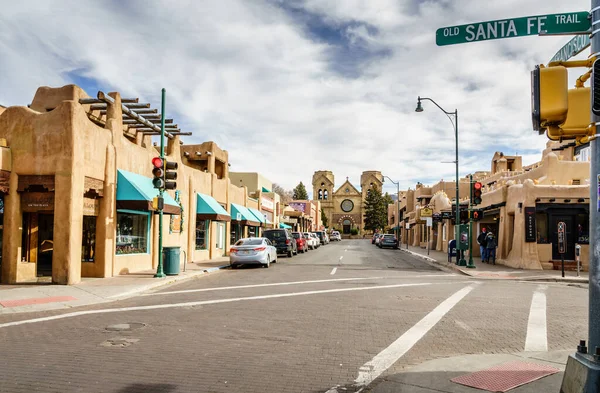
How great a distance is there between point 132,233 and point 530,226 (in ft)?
56.8

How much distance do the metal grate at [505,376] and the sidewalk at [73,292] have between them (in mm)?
8966

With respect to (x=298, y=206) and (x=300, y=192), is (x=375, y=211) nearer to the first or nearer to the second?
(x=300, y=192)

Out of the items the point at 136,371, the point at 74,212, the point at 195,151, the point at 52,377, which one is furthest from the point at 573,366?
the point at 195,151

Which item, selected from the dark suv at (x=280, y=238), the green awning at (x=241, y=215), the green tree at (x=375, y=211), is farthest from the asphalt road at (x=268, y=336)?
the green tree at (x=375, y=211)

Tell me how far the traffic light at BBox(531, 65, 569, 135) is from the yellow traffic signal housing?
3.2 inches

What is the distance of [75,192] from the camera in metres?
14.5

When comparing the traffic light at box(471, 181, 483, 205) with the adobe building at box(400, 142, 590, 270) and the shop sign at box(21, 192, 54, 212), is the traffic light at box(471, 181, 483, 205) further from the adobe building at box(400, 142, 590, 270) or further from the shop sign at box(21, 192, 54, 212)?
the shop sign at box(21, 192, 54, 212)

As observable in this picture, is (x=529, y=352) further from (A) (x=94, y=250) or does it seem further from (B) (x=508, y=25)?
(A) (x=94, y=250)

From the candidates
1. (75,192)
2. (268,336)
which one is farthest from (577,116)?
(75,192)

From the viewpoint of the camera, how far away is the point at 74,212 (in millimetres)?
14438

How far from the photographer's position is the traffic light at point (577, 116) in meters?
4.63

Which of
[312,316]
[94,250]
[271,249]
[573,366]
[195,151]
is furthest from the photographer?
[195,151]

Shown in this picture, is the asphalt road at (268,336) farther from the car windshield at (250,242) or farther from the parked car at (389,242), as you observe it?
the parked car at (389,242)

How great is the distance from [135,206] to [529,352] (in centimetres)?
1353
